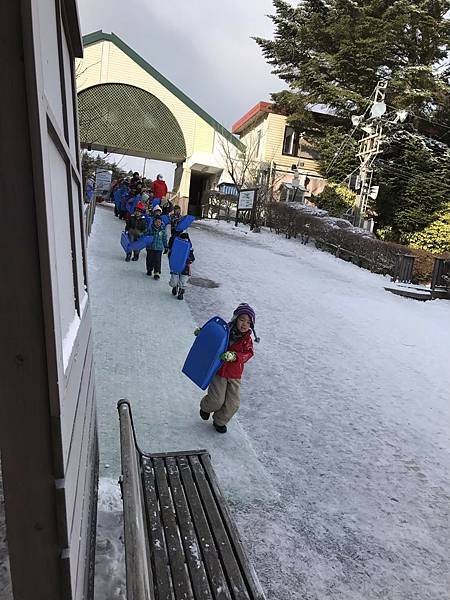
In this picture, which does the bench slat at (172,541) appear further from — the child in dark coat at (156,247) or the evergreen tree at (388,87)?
the evergreen tree at (388,87)

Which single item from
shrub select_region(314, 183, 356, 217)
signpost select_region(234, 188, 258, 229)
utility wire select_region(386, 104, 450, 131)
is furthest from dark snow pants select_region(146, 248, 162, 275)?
utility wire select_region(386, 104, 450, 131)

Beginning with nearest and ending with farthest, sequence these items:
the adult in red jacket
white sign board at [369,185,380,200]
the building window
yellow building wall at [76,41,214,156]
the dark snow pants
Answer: the dark snow pants, the adult in red jacket, white sign board at [369,185,380,200], yellow building wall at [76,41,214,156], the building window

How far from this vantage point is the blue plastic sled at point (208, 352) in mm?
4605

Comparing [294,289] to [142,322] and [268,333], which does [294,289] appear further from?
[142,322]

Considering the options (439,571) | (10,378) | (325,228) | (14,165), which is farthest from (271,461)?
(325,228)

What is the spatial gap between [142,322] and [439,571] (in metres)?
5.22

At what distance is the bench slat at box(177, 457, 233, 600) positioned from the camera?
244 cm

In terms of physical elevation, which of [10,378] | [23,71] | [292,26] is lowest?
[10,378]

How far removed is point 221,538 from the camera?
109 inches

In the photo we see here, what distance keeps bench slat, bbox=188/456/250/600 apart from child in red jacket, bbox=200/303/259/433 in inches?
50.4

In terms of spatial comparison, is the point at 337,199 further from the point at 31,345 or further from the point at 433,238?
the point at 31,345

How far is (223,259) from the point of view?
46.7 feet

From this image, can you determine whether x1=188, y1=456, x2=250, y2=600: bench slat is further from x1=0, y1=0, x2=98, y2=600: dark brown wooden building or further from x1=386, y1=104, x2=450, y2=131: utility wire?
x1=386, y1=104, x2=450, y2=131: utility wire

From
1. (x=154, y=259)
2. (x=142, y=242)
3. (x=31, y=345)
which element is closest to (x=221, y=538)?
(x=31, y=345)
